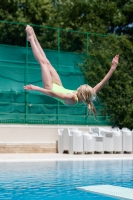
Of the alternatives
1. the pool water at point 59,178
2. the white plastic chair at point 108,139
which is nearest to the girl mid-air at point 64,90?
the pool water at point 59,178

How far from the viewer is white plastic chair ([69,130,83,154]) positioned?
17.2 metres

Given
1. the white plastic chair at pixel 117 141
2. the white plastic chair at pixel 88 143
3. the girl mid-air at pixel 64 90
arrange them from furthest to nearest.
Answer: the white plastic chair at pixel 117 141 → the white plastic chair at pixel 88 143 → the girl mid-air at pixel 64 90

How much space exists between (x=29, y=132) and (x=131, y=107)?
5.03 m

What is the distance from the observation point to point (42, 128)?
18.7 meters

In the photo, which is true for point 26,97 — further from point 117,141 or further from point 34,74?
point 117,141

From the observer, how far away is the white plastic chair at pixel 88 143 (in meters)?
17.4

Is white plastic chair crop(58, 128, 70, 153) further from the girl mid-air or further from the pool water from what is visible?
the girl mid-air

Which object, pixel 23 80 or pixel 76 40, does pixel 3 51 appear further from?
pixel 76 40

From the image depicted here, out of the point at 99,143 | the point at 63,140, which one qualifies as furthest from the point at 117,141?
the point at 63,140

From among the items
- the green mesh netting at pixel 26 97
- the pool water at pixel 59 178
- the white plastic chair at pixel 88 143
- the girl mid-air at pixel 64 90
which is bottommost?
the pool water at pixel 59 178

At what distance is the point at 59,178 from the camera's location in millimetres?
10906

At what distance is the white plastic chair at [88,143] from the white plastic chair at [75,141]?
159 mm

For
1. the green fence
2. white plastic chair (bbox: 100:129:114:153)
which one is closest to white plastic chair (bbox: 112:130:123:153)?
white plastic chair (bbox: 100:129:114:153)

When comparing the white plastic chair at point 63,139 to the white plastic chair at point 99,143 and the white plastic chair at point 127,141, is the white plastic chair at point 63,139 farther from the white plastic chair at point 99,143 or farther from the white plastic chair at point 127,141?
the white plastic chair at point 127,141
